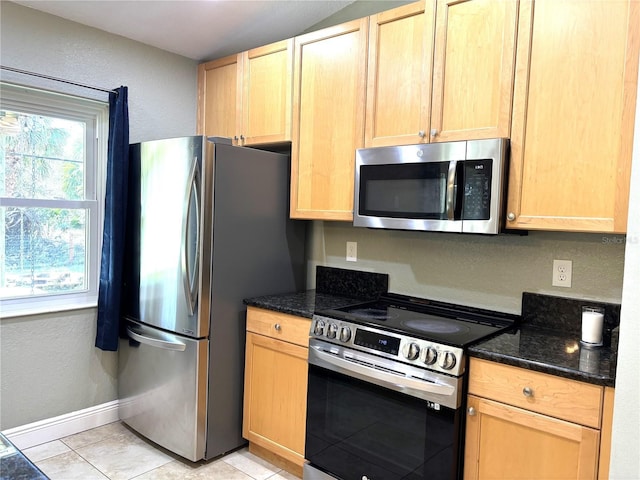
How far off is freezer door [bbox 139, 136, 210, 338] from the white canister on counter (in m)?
1.76

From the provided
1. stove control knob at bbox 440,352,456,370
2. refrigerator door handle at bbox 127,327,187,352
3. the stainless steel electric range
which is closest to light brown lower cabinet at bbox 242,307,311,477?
the stainless steel electric range

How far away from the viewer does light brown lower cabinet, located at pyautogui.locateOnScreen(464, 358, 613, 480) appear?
152 centimetres

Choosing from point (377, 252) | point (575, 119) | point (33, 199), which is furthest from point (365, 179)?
point (33, 199)

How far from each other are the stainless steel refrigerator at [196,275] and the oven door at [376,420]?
0.57 meters

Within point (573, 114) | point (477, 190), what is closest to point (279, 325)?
point (477, 190)

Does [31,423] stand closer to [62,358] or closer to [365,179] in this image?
[62,358]

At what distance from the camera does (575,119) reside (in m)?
1.77

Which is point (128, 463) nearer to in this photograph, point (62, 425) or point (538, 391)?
point (62, 425)

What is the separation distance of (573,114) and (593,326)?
83cm

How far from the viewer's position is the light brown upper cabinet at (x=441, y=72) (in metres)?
1.95

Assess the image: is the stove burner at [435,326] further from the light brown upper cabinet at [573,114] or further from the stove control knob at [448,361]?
the light brown upper cabinet at [573,114]

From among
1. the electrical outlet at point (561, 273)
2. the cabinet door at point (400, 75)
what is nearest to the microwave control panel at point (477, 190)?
the cabinet door at point (400, 75)

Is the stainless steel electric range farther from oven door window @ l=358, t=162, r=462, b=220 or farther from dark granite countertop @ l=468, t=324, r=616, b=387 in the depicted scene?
oven door window @ l=358, t=162, r=462, b=220

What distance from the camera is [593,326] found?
183 centimetres
